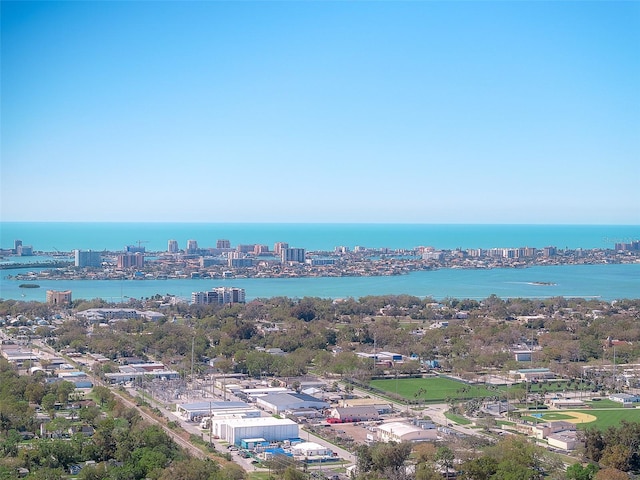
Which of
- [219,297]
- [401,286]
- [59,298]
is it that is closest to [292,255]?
[401,286]

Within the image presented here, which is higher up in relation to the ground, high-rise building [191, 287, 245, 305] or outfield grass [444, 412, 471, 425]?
high-rise building [191, 287, 245, 305]

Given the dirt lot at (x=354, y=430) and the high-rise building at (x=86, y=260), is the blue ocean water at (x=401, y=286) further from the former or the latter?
the dirt lot at (x=354, y=430)

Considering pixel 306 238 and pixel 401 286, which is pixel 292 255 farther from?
pixel 306 238

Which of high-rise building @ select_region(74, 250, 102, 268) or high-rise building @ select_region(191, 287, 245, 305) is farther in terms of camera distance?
high-rise building @ select_region(74, 250, 102, 268)

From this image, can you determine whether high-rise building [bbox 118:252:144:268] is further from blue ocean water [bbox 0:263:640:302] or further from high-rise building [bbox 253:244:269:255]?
high-rise building [bbox 253:244:269:255]

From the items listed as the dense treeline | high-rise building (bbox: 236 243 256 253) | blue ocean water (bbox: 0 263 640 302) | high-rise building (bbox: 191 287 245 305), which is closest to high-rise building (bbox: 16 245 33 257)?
blue ocean water (bbox: 0 263 640 302)
